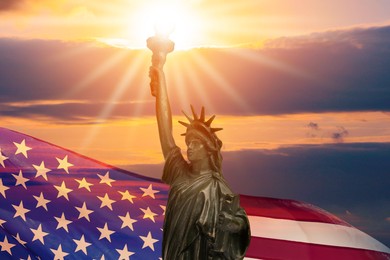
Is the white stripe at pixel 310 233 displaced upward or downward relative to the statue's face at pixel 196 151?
upward

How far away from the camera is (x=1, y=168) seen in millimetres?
20875

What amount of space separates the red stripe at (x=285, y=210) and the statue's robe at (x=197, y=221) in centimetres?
732

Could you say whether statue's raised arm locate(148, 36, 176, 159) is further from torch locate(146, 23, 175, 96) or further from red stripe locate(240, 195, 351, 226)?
red stripe locate(240, 195, 351, 226)

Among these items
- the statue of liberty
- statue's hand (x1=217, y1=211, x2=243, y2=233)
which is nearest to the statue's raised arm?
the statue of liberty

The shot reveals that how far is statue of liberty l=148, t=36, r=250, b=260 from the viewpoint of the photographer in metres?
13.3

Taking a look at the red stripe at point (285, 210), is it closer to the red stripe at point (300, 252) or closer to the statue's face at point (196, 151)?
the red stripe at point (300, 252)

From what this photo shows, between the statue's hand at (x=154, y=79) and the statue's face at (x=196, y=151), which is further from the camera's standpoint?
the statue's hand at (x=154, y=79)

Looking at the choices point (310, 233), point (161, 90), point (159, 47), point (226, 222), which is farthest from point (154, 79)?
point (310, 233)

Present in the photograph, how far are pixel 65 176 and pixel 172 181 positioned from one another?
739cm

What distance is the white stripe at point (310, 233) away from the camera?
20734 millimetres

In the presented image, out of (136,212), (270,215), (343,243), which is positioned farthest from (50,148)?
(343,243)

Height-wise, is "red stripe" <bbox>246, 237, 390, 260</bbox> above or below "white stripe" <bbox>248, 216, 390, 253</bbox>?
below

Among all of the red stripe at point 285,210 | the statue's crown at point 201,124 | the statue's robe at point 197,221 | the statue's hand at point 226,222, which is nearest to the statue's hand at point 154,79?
the statue's crown at point 201,124

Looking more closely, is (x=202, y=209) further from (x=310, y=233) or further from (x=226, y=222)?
(x=310, y=233)
